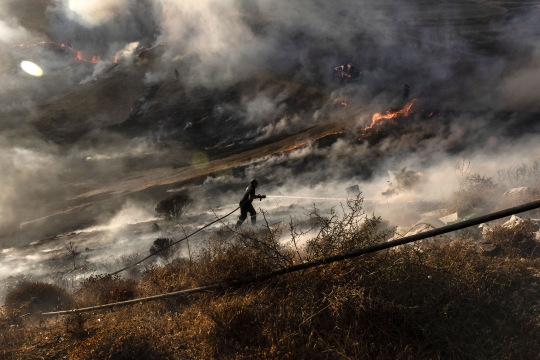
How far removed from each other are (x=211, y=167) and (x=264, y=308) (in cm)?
1168

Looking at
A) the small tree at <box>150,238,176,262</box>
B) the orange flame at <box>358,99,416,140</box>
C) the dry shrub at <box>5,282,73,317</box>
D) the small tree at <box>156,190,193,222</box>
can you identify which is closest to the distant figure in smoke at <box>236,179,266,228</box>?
the small tree at <box>150,238,176,262</box>

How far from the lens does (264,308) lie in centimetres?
346

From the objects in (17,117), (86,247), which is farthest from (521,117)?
(17,117)

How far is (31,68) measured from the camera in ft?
97.2

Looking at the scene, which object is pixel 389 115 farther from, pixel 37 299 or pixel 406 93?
pixel 37 299

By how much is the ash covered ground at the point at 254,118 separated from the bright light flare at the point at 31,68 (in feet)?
1.57

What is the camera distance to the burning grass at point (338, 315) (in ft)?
10.1

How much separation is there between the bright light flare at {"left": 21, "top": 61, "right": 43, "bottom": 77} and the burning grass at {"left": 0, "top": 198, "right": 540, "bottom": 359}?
31.7 m

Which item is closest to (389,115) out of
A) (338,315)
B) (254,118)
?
(254,118)

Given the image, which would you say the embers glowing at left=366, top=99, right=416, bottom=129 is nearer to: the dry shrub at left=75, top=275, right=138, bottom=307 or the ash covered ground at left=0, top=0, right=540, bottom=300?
the ash covered ground at left=0, top=0, right=540, bottom=300

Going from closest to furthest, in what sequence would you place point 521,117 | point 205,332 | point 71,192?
point 205,332 → point 521,117 → point 71,192

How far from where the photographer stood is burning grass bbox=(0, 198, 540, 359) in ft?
10.1

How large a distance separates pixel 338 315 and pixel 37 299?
561cm

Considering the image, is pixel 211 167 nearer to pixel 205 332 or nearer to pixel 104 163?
pixel 104 163
